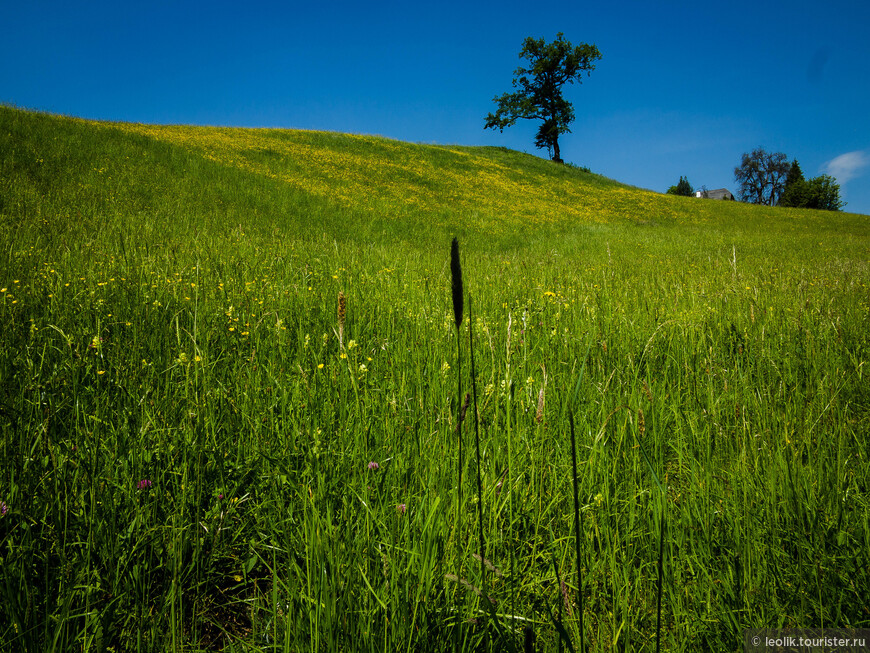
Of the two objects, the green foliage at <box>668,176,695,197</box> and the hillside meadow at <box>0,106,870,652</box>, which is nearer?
the hillside meadow at <box>0,106,870,652</box>

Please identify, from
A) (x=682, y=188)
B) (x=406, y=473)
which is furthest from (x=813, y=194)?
(x=406, y=473)

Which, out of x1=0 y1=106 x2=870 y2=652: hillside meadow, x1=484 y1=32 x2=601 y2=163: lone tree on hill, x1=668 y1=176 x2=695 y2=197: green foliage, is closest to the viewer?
x1=0 y1=106 x2=870 y2=652: hillside meadow

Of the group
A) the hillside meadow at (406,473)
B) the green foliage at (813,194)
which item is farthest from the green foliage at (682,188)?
the hillside meadow at (406,473)

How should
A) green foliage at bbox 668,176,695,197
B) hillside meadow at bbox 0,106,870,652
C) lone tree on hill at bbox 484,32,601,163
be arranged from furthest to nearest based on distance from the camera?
green foliage at bbox 668,176,695,197 → lone tree on hill at bbox 484,32,601,163 → hillside meadow at bbox 0,106,870,652

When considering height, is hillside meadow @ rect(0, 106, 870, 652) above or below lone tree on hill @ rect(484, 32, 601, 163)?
below

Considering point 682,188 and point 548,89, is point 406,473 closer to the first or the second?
point 548,89

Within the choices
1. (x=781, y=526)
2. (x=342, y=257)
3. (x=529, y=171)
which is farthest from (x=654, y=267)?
(x=529, y=171)

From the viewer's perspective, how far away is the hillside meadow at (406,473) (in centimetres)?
93

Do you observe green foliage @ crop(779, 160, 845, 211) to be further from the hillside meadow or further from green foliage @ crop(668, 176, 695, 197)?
the hillside meadow

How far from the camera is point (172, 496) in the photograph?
123cm

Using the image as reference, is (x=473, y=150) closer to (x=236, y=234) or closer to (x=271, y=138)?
(x=271, y=138)

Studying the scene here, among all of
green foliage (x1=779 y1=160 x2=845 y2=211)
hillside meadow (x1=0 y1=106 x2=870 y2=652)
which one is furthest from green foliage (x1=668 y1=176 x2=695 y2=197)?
hillside meadow (x1=0 y1=106 x2=870 y2=652)

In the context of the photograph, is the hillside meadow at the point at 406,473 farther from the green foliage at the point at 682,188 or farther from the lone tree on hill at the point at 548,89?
the green foliage at the point at 682,188

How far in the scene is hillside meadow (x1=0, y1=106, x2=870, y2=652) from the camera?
0.93 metres
